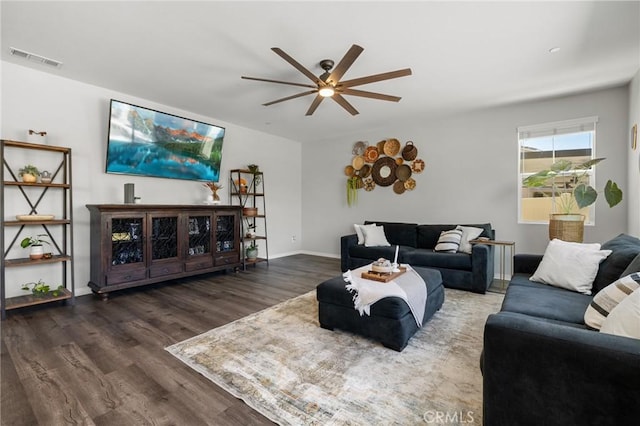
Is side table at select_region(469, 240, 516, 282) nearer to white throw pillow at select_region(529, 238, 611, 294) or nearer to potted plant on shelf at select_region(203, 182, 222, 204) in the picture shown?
white throw pillow at select_region(529, 238, 611, 294)

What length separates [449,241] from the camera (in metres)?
4.24

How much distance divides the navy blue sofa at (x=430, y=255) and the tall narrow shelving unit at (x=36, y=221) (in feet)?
12.5

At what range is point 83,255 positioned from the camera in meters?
3.72

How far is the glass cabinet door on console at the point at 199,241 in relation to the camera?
4.29m

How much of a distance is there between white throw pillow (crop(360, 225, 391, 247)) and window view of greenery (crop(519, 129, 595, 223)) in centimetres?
209

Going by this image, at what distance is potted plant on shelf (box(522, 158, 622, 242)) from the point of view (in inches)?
135

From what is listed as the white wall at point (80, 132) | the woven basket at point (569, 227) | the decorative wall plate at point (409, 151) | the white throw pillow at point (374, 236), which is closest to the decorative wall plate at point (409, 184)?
the decorative wall plate at point (409, 151)

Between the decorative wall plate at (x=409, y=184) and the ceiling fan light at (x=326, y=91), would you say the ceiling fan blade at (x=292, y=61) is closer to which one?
the ceiling fan light at (x=326, y=91)

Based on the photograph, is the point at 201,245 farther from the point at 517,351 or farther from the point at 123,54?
the point at 517,351

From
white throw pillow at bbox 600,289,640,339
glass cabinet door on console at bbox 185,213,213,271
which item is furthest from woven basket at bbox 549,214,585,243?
glass cabinet door on console at bbox 185,213,213,271

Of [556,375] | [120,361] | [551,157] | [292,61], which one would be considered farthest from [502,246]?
[120,361]

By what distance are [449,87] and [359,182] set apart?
8.69 feet

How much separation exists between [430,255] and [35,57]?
17.1 feet

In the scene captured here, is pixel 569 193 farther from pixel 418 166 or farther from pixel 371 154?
pixel 371 154
